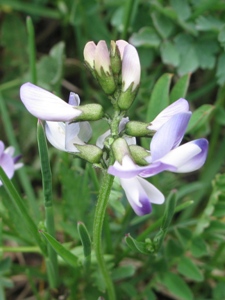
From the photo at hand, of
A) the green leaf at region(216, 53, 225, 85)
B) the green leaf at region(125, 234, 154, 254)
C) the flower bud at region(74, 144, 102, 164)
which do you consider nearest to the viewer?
the flower bud at region(74, 144, 102, 164)

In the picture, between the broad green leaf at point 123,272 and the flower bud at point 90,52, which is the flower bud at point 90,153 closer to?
the flower bud at point 90,52

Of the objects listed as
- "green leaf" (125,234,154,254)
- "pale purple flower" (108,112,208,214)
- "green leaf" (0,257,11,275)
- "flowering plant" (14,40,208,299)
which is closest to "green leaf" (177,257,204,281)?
"green leaf" (125,234,154,254)

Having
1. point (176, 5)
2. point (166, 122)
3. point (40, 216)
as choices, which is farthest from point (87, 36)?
point (166, 122)

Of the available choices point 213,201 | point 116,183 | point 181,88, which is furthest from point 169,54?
point 116,183

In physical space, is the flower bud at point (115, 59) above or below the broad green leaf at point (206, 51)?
above

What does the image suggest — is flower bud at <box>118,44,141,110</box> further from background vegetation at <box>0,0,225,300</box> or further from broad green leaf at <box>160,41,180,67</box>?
broad green leaf at <box>160,41,180,67</box>

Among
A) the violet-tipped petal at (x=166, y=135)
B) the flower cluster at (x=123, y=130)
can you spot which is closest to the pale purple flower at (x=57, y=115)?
the flower cluster at (x=123, y=130)

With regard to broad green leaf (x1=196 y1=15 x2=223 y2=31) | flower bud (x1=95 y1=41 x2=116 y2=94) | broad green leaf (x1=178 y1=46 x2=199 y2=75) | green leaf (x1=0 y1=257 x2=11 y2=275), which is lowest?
green leaf (x1=0 y1=257 x2=11 y2=275)
